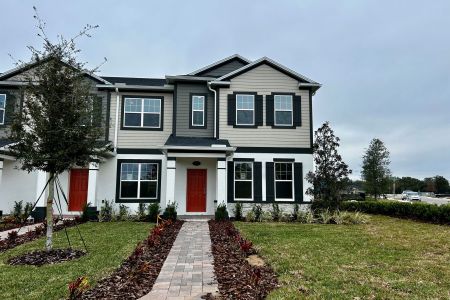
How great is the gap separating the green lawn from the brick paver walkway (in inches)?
49.8

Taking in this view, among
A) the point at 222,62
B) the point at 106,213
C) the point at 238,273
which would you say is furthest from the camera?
the point at 222,62

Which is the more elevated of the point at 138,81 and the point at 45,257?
the point at 138,81

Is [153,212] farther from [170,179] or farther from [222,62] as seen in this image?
[222,62]

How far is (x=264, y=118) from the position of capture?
16.5 metres

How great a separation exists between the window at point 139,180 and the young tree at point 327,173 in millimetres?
7471

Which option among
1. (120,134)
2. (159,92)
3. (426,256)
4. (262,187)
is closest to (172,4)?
(159,92)

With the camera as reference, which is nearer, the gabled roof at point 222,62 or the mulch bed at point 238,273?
the mulch bed at point 238,273

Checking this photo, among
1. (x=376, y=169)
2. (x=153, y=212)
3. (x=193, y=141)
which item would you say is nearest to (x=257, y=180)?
(x=193, y=141)

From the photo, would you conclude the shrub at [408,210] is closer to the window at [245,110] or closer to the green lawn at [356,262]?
the green lawn at [356,262]

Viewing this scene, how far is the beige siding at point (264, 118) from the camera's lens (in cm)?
1634

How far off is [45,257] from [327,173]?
11795 mm

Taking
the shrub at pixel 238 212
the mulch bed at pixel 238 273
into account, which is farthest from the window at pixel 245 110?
the mulch bed at pixel 238 273

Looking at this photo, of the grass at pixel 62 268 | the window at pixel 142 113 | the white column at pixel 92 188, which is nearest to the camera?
the grass at pixel 62 268

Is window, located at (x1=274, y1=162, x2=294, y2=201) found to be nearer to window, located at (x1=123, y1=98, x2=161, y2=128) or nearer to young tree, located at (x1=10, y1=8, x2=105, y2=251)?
window, located at (x1=123, y1=98, x2=161, y2=128)
